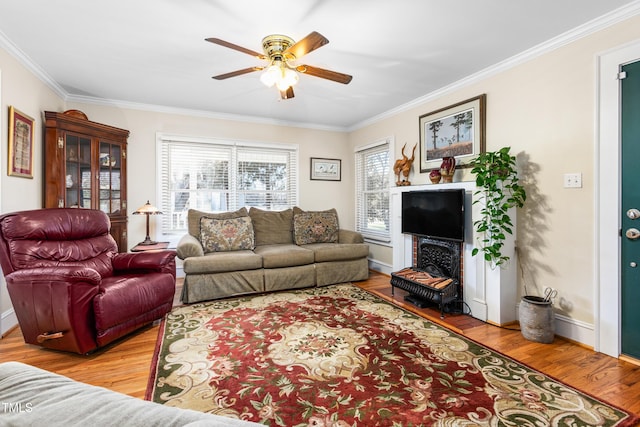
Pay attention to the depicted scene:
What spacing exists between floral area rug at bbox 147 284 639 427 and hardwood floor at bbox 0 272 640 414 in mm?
109

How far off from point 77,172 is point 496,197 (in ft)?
14.8

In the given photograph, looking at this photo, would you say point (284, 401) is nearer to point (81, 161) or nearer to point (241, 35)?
point (241, 35)

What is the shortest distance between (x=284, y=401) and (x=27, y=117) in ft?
11.5

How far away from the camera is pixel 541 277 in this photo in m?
2.81

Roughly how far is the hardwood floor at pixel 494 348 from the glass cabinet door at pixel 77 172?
1464 millimetres

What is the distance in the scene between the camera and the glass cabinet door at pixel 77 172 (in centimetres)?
348

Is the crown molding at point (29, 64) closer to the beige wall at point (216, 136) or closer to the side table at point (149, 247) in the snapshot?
the beige wall at point (216, 136)

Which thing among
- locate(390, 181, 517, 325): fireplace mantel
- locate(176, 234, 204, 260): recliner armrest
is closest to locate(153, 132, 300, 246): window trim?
locate(176, 234, 204, 260): recliner armrest

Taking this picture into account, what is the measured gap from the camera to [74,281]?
2.18 meters

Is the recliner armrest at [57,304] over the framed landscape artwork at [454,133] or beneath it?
beneath

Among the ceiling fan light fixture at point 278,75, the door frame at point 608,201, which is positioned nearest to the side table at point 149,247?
the ceiling fan light fixture at point 278,75

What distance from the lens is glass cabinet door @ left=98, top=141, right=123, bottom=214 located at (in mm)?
3875

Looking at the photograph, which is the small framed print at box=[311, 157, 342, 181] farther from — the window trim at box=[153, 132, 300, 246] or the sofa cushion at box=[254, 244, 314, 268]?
the sofa cushion at box=[254, 244, 314, 268]

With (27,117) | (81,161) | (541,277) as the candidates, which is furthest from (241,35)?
(541,277)
